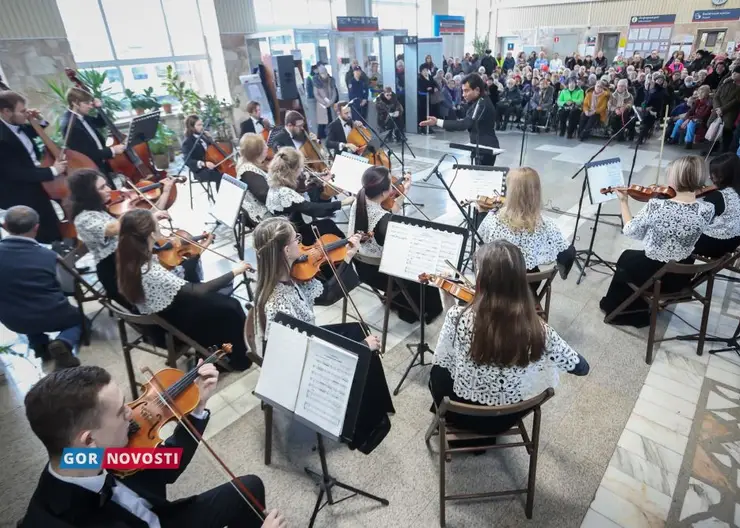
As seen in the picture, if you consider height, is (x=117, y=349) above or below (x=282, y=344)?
below

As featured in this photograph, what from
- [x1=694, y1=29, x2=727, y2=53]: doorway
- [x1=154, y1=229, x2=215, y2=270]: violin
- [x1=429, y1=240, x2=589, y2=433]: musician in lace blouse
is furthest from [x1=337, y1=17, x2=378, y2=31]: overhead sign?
[x1=694, y1=29, x2=727, y2=53]: doorway

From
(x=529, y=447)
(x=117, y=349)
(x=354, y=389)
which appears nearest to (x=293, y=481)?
(x=354, y=389)

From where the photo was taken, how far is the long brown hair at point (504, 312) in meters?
1.72

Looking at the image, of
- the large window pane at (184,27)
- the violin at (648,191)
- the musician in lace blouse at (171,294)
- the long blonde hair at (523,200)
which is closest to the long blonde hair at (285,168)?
the musician in lace blouse at (171,294)

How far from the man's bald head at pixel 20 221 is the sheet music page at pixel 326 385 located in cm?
240

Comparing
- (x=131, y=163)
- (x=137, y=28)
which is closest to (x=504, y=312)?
(x=131, y=163)

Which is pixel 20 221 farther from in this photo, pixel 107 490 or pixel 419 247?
pixel 419 247

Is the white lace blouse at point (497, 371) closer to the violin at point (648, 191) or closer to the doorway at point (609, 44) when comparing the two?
the violin at point (648, 191)

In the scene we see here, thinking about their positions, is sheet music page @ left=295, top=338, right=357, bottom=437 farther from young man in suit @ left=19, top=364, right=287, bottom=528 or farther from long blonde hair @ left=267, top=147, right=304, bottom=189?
long blonde hair @ left=267, top=147, right=304, bottom=189

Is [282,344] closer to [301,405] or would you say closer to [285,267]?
[301,405]

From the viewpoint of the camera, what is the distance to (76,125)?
4523 millimetres

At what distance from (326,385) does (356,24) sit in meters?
10.4

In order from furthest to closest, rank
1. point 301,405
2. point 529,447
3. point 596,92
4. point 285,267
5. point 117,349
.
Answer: point 596,92, point 117,349, point 285,267, point 529,447, point 301,405

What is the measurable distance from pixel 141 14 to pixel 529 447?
10236mm
